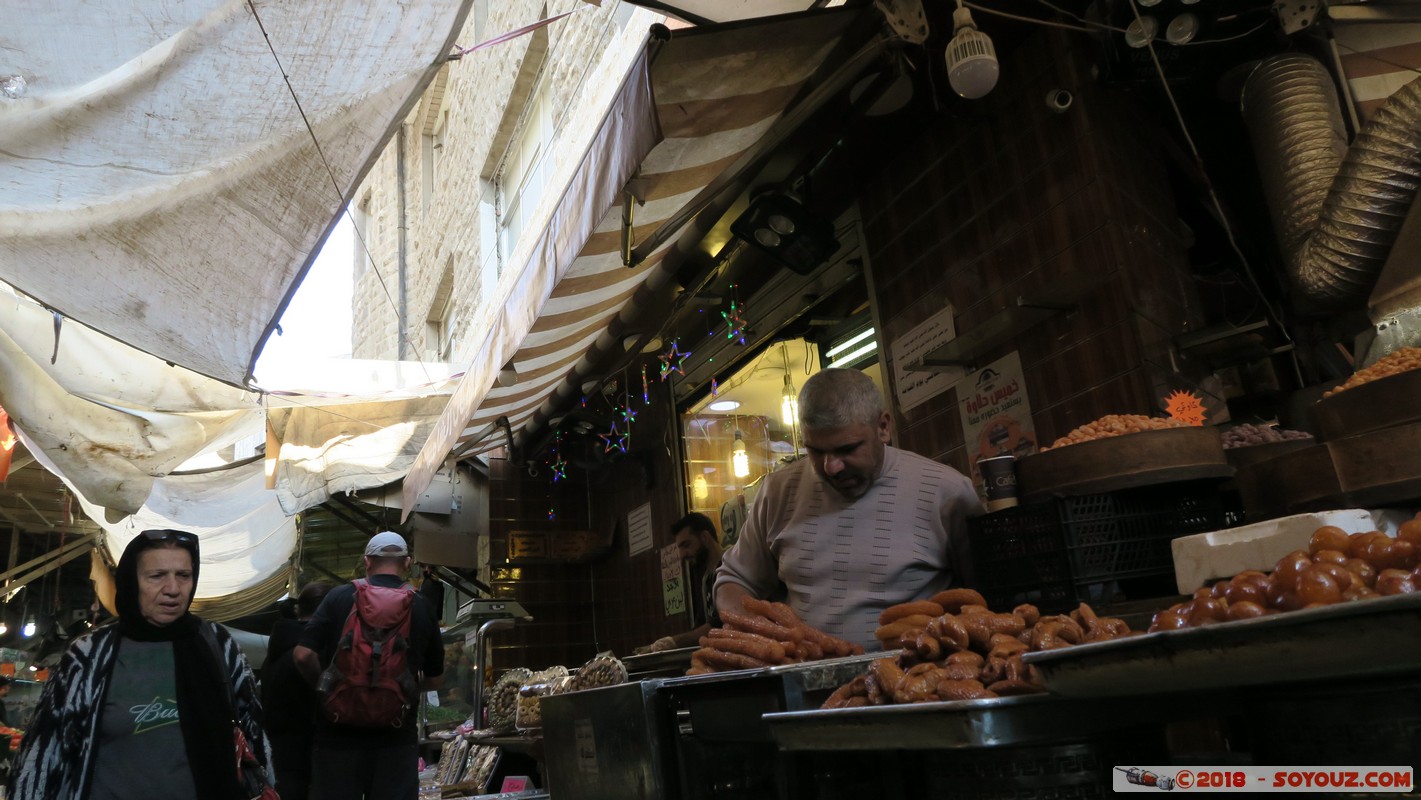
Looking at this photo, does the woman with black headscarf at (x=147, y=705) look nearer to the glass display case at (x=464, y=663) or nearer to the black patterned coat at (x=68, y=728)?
the black patterned coat at (x=68, y=728)

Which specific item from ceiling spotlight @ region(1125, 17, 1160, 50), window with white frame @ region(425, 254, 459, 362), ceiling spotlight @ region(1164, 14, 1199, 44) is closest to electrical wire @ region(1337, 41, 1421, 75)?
ceiling spotlight @ region(1164, 14, 1199, 44)

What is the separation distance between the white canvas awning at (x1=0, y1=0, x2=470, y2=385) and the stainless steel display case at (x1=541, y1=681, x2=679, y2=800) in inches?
101

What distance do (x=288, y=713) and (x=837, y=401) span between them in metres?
3.66

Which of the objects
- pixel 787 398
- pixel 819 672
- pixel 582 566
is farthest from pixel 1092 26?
pixel 582 566

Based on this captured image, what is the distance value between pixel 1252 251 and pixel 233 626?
16437 millimetres

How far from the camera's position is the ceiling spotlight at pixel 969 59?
146 inches

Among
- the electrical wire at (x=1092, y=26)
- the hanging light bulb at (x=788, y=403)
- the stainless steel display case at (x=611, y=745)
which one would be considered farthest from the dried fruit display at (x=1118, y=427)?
the hanging light bulb at (x=788, y=403)

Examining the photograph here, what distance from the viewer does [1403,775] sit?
1078 millimetres

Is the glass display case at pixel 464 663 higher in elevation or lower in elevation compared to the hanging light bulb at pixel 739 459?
lower

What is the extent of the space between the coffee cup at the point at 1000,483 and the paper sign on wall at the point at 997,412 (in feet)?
6.37

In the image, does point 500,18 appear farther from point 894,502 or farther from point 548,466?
point 894,502

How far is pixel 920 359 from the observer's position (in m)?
5.04

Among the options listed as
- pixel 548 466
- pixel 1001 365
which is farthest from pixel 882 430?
pixel 548 466

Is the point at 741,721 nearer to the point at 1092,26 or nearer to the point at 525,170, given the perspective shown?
the point at 1092,26
